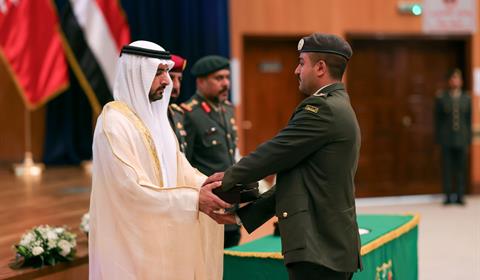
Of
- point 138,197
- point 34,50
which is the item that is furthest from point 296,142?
point 34,50

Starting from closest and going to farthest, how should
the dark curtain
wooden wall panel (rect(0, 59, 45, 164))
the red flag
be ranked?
the red flag < the dark curtain < wooden wall panel (rect(0, 59, 45, 164))

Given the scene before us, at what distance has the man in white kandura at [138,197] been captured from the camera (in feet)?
9.77

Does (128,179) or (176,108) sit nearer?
(128,179)

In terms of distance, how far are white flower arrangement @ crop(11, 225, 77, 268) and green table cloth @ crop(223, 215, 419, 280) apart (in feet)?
2.82

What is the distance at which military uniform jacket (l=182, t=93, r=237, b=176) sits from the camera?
176 inches

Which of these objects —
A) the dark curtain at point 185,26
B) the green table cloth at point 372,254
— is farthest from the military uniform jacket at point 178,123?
the dark curtain at point 185,26

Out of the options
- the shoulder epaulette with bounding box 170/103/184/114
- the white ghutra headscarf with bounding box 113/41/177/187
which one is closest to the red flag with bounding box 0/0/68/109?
the shoulder epaulette with bounding box 170/103/184/114

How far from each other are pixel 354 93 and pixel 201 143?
555 cm

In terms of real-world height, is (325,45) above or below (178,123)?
above

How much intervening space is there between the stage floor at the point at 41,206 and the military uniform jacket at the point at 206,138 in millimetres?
850

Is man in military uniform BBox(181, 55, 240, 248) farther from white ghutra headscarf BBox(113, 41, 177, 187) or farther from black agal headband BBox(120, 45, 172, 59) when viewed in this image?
black agal headband BBox(120, 45, 172, 59)

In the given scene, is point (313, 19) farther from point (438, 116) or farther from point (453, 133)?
point (453, 133)

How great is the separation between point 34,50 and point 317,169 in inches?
254

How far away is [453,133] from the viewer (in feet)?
30.3
